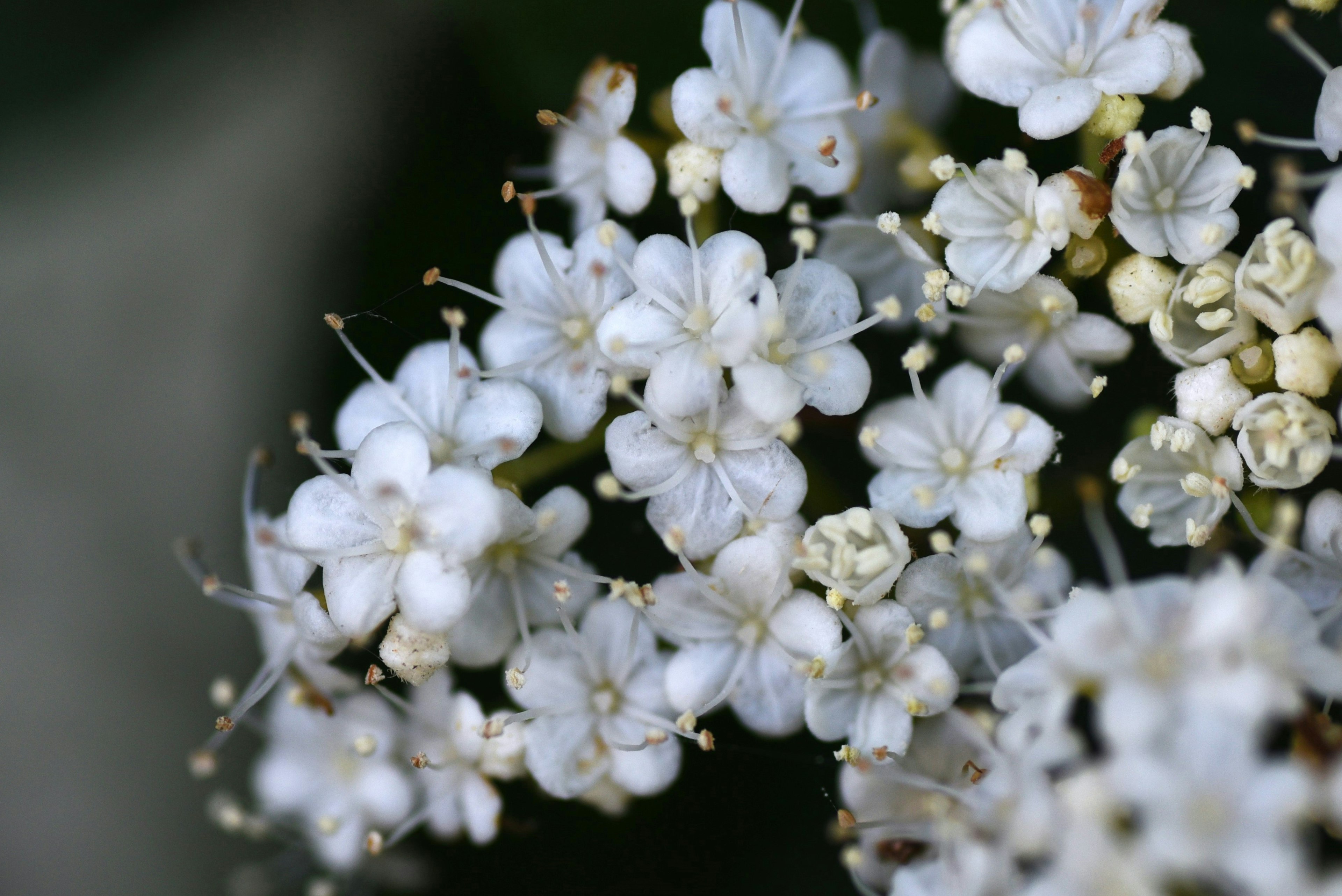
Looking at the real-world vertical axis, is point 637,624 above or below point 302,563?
below

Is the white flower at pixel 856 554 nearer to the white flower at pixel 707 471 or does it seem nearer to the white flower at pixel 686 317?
the white flower at pixel 707 471

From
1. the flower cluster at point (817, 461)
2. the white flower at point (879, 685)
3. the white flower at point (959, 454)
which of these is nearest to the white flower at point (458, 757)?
the flower cluster at point (817, 461)

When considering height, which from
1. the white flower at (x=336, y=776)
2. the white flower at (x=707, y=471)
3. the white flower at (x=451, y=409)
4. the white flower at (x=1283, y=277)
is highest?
the white flower at (x=451, y=409)

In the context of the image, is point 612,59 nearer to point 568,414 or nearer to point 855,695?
point 568,414

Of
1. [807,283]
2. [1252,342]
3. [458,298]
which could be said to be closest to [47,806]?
[458,298]

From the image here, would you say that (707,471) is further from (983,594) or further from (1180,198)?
(1180,198)

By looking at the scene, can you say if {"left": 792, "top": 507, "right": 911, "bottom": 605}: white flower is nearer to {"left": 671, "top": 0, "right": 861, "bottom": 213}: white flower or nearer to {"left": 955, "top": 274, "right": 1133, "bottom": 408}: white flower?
{"left": 955, "top": 274, "right": 1133, "bottom": 408}: white flower

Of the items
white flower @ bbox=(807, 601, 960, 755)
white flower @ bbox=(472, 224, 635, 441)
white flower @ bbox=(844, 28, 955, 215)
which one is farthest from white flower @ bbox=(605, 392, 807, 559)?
white flower @ bbox=(844, 28, 955, 215)

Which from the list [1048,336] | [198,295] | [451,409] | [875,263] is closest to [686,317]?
[451,409]
